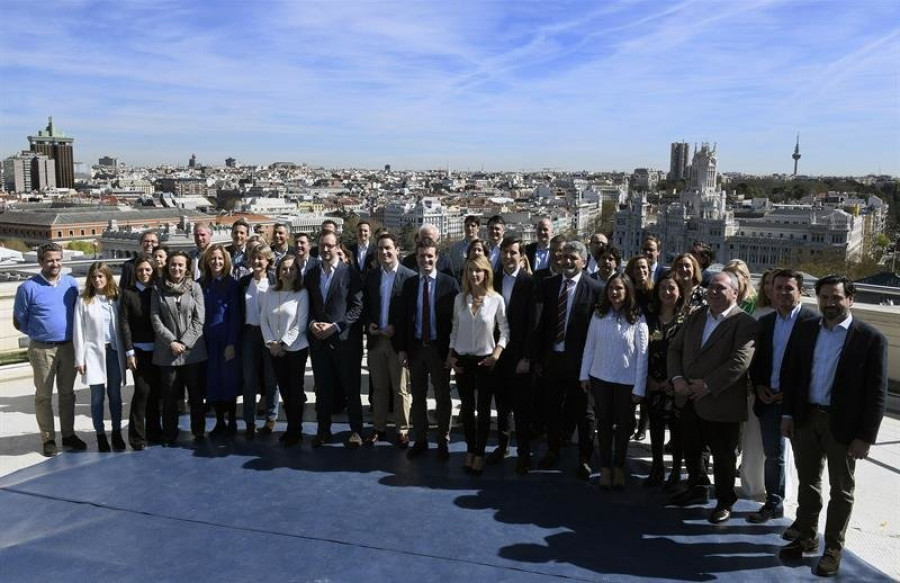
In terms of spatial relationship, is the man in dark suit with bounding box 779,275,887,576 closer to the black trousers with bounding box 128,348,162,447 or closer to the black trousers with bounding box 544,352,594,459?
the black trousers with bounding box 544,352,594,459

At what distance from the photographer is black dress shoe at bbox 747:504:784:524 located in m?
3.57

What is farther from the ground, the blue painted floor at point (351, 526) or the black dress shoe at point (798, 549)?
the black dress shoe at point (798, 549)

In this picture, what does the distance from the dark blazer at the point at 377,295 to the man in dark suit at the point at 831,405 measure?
2.32 m

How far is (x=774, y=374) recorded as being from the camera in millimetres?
3451

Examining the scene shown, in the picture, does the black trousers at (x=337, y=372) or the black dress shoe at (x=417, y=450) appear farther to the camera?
the black trousers at (x=337, y=372)

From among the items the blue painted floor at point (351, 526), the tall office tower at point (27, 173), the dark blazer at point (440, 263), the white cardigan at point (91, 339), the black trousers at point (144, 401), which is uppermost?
the tall office tower at point (27, 173)

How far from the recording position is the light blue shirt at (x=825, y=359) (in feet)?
10.1

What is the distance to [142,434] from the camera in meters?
4.64

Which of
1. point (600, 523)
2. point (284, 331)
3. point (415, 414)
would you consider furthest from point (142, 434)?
point (600, 523)

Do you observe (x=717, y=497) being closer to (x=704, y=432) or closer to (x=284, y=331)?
(x=704, y=432)

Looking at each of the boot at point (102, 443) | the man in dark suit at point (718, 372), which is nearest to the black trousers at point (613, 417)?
the man in dark suit at point (718, 372)

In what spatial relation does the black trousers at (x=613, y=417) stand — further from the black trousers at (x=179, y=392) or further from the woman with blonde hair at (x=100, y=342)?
the woman with blonde hair at (x=100, y=342)

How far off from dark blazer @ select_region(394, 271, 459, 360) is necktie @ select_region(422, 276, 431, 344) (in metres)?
0.04

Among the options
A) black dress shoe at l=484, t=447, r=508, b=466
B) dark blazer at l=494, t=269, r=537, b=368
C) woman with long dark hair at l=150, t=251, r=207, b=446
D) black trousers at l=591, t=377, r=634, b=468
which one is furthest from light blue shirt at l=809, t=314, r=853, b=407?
woman with long dark hair at l=150, t=251, r=207, b=446
